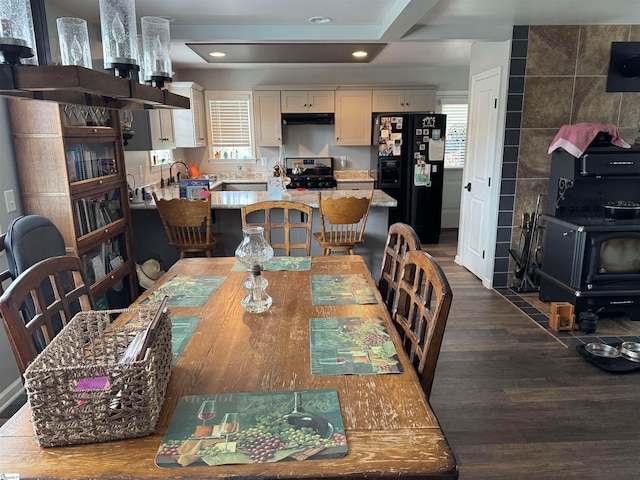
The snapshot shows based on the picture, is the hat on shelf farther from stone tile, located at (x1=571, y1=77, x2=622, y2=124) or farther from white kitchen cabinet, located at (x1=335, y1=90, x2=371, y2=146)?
stone tile, located at (x1=571, y1=77, x2=622, y2=124)

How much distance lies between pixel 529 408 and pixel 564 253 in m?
1.60

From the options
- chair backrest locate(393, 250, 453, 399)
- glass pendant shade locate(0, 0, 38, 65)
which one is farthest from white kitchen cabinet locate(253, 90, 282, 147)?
→ glass pendant shade locate(0, 0, 38, 65)

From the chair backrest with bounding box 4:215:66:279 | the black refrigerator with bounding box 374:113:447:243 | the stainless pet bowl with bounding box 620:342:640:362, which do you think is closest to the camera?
the chair backrest with bounding box 4:215:66:279

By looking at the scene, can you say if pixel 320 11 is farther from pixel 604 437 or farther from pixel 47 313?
pixel 604 437

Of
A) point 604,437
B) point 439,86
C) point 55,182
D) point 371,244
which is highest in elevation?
point 439,86

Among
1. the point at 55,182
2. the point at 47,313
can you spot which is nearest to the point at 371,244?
the point at 55,182

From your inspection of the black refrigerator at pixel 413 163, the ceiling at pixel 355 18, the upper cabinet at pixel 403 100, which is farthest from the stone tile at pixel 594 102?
the upper cabinet at pixel 403 100

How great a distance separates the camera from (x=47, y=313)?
1377mm

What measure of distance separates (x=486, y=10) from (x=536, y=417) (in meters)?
2.83

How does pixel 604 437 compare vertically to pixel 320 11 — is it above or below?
below

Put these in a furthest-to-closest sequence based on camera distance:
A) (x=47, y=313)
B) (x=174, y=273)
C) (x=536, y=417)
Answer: (x=536, y=417) → (x=174, y=273) → (x=47, y=313)

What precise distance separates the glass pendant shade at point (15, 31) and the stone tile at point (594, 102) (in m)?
4.16

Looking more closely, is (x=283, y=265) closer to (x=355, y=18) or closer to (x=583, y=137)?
(x=355, y=18)

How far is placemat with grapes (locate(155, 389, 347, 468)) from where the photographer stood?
0.90 m
